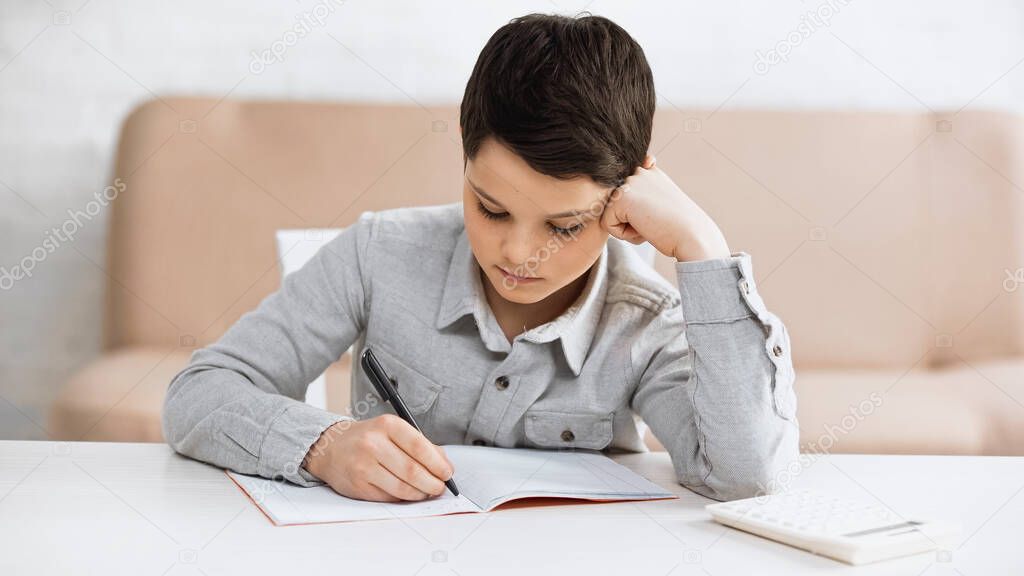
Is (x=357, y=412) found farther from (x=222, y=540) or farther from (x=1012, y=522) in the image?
(x=1012, y=522)

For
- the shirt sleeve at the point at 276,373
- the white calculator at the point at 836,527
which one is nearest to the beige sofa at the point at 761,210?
the shirt sleeve at the point at 276,373

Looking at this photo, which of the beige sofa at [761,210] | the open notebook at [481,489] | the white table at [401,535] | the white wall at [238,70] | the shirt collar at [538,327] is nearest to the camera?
the white table at [401,535]

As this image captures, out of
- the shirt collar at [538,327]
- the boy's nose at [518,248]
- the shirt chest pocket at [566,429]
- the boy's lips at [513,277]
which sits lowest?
the shirt chest pocket at [566,429]

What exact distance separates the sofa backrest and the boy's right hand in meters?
1.37

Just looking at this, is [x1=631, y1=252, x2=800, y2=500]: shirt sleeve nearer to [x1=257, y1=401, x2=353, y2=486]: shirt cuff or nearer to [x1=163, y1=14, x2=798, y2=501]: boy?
[x1=163, y1=14, x2=798, y2=501]: boy

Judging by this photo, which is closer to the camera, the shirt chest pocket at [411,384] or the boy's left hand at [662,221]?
the boy's left hand at [662,221]

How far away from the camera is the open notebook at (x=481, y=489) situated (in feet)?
2.71

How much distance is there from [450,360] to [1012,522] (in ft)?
2.04

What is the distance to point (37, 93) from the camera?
239cm

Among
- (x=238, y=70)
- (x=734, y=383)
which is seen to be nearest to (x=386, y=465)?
(x=734, y=383)

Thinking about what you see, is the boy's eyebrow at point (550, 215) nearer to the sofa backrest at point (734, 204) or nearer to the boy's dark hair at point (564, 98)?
the boy's dark hair at point (564, 98)

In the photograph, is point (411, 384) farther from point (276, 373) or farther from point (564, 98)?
point (564, 98)

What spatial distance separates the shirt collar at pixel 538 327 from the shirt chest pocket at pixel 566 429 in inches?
2.2

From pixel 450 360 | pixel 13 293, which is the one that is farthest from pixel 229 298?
pixel 450 360
